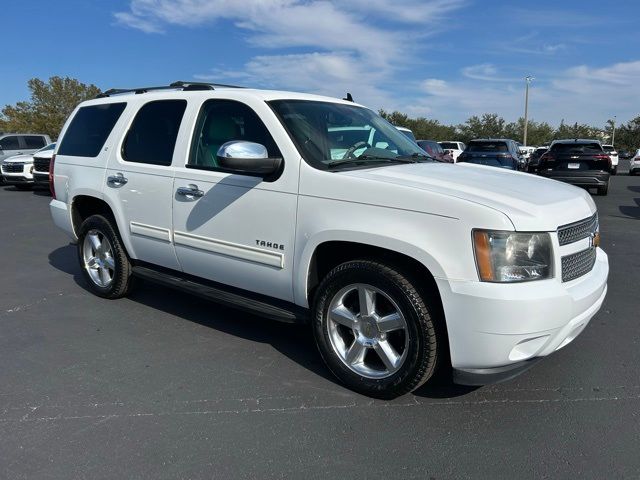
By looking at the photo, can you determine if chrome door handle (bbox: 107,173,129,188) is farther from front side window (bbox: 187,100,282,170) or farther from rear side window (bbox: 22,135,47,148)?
rear side window (bbox: 22,135,47,148)

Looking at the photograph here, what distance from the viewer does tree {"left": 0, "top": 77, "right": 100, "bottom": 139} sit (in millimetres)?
48531

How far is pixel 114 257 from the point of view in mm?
5012

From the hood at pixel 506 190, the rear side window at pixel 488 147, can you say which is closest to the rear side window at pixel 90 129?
the hood at pixel 506 190

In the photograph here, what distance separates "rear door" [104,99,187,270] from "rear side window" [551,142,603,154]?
12.9 m

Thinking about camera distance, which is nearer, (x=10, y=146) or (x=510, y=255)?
(x=510, y=255)

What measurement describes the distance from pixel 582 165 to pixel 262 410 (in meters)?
13.7

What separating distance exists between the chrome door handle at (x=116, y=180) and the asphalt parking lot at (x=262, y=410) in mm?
1170

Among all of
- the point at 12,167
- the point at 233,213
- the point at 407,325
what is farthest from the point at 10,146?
the point at 407,325

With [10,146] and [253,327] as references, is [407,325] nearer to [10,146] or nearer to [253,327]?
[253,327]

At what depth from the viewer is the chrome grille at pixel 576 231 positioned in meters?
2.99

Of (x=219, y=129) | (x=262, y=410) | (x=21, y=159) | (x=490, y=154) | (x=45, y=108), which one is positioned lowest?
(x=262, y=410)

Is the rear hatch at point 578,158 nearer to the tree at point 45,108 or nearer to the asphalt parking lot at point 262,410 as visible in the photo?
the asphalt parking lot at point 262,410

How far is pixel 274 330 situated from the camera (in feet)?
14.8

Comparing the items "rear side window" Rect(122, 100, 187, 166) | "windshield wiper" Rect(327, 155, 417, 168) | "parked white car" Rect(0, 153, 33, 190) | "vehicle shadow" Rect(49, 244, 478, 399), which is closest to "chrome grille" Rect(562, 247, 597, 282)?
"vehicle shadow" Rect(49, 244, 478, 399)
